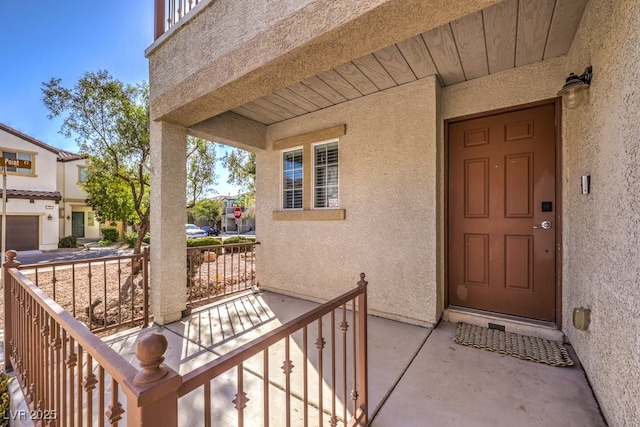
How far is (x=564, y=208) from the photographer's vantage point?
278 cm

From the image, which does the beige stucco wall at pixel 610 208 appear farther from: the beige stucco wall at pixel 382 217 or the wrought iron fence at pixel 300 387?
the wrought iron fence at pixel 300 387

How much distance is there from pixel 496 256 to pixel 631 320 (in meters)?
1.81

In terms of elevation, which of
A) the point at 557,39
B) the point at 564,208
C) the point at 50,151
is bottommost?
the point at 564,208

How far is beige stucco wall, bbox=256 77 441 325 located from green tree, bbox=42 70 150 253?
421 centimetres

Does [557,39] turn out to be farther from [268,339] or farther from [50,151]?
[50,151]

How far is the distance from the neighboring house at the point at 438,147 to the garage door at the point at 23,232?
15.0 metres

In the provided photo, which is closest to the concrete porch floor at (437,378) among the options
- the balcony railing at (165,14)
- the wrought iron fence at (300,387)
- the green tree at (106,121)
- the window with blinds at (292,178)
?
the wrought iron fence at (300,387)

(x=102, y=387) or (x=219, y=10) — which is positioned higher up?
(x=219, y=10)

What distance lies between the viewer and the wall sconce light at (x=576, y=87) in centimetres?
215

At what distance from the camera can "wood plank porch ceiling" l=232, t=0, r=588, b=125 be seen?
2.26 meters

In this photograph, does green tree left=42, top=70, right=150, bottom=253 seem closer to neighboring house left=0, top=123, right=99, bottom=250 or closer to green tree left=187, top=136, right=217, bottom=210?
green tree left=187, top=136, right=217, bottom=210

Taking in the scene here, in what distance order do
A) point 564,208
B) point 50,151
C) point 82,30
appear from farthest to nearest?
point 50,151, point 82,30, point 564,208

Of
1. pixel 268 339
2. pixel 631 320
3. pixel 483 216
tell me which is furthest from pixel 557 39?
pixel 268 339

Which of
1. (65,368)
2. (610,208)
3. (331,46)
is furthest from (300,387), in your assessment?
(331,46)
